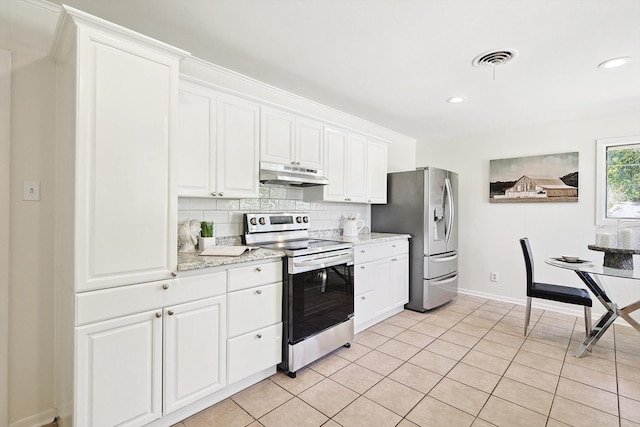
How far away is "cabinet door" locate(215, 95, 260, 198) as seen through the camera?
2.31 metres

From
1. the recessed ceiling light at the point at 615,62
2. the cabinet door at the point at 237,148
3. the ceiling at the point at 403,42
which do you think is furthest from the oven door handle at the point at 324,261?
the recessed ceiling light at the point at 615,62

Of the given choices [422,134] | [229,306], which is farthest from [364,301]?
[422,134]

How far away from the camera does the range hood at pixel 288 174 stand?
257 cm

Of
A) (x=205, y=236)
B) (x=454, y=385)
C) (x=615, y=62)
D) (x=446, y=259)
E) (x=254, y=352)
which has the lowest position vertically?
(x=454, y=385)

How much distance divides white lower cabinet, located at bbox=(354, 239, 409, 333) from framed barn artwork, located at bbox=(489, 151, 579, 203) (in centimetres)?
166

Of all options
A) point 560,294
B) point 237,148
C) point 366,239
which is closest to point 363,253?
point 366,239

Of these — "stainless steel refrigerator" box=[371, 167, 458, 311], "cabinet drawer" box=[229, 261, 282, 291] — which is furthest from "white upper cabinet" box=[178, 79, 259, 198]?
"stainless steel refrigerator" box=[371, 167, 458, 311]

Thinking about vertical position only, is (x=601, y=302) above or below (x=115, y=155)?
below

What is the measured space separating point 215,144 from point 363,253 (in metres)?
1.75

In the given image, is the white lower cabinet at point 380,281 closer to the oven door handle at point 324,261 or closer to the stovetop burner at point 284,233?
the oven door handle at point 324,261

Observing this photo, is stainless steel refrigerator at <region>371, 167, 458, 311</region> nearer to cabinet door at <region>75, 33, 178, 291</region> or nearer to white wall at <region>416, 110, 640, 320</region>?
white wall at <region>416, 110, 640, 320</region>

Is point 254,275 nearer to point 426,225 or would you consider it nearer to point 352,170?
point 352,170

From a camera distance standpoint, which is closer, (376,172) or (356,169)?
(356,169)

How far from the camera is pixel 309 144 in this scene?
300 centimetres
